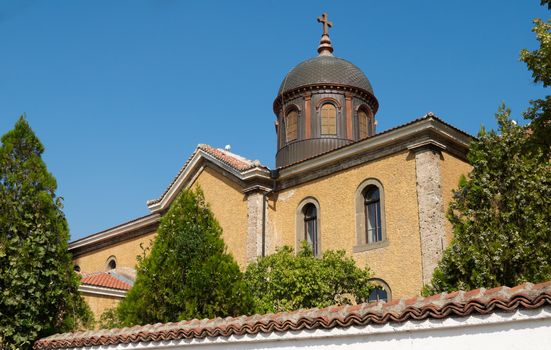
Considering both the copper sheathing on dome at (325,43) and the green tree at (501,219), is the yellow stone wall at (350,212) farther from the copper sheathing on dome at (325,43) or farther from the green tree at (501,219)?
the copper sheathing on dome at (325,43)

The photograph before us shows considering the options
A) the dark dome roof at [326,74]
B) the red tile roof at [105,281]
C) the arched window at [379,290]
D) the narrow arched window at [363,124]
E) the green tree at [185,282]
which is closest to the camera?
the green tree at [185,282]

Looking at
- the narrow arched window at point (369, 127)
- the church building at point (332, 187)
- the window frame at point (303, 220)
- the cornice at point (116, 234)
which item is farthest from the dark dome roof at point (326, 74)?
the cornice at point (116, 234)

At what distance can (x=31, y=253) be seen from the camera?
425 inches

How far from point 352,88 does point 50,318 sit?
47.7 ft

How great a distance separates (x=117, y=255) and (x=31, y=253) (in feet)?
53.9

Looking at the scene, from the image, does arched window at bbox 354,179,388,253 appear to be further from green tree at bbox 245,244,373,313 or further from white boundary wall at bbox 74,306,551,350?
white boundary wall at bbox 74,306,551,350

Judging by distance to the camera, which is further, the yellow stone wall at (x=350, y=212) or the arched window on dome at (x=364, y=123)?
the arched window on dome at (x=364, y=123)

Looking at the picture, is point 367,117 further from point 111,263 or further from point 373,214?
point 111,263

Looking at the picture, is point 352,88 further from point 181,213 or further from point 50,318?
point 50,318

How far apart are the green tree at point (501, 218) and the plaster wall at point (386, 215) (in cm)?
373

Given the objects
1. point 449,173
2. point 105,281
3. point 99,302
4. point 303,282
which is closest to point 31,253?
point 303,282

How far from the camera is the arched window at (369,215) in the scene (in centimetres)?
1700

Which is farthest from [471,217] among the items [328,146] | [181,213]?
[328,146]

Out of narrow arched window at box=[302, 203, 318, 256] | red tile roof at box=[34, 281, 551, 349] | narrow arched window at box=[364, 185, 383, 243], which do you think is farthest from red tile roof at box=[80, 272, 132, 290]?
red tile roof at box=[34, 281, 551, 349]
